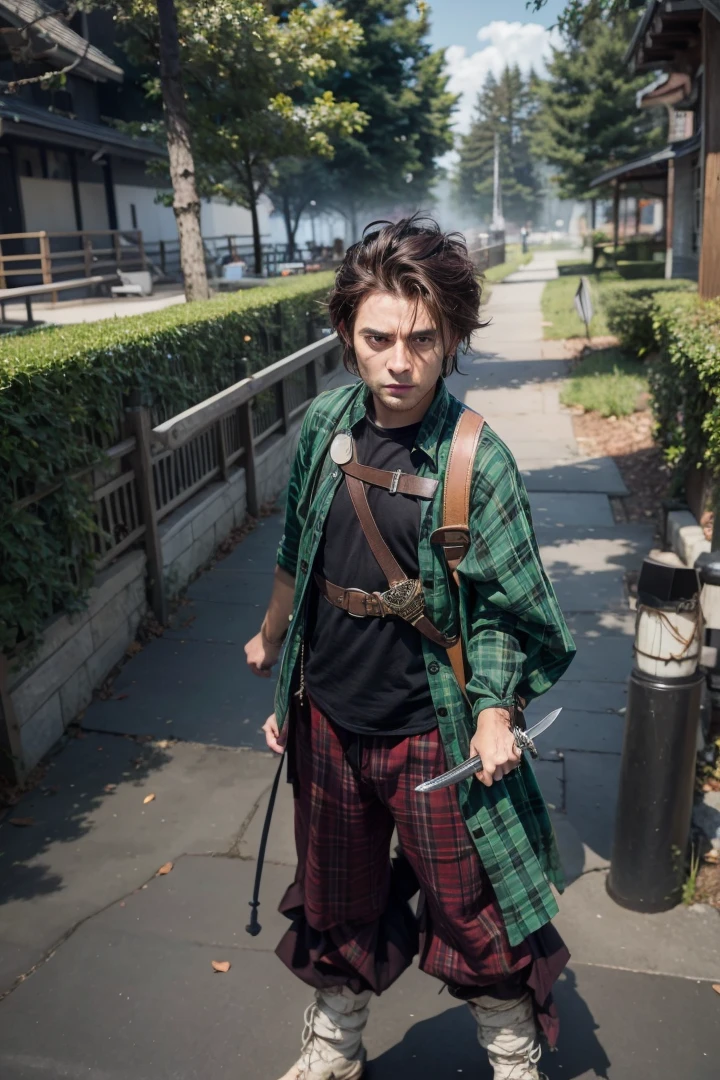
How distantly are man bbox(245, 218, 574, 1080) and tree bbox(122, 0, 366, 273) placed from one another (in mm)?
12179

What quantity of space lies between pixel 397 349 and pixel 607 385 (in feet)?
36.1

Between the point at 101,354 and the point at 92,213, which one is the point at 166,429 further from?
the point at 92,213

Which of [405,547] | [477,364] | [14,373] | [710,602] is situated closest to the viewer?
[405,547]

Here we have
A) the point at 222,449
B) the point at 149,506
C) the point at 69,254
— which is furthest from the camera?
the point at 69,254

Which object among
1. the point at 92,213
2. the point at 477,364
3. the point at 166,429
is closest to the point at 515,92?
the point at 92,213

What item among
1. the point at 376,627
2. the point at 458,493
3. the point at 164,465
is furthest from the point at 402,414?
the point at 164,465

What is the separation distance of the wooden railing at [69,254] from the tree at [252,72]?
5.57m

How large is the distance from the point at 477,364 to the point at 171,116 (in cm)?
762

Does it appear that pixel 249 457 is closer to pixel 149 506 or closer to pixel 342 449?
pixel 149 506

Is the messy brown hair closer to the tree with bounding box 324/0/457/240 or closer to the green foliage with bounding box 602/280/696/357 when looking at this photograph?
the green foliage with bounding box 602/280/696/357

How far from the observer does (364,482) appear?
217 cm

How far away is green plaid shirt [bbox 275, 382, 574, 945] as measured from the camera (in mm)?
2076

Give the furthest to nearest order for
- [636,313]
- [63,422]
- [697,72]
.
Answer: [636,313] → [697,72] → [63,422]

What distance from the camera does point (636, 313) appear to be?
577 inches
